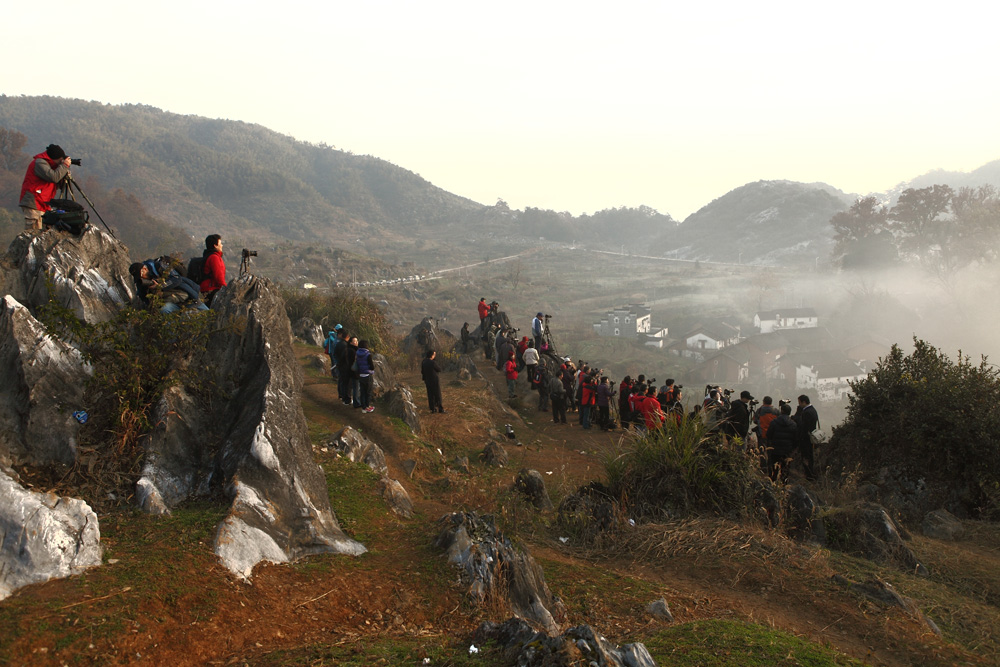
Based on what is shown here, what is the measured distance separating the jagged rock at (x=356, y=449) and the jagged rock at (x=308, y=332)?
390 inches

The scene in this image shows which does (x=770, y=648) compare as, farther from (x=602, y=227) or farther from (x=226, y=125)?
(x=226, y=125)

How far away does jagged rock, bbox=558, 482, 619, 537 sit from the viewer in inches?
323

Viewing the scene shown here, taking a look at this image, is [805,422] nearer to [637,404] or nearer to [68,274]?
[637,404]

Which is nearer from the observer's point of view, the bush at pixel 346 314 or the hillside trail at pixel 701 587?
the hillside trail at pixel 701 587

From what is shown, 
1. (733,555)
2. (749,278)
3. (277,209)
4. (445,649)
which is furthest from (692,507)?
(277,209)

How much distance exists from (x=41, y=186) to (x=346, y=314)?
12.7 meters

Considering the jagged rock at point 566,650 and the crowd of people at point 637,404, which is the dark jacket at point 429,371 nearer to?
the crowd of people at point 637,404

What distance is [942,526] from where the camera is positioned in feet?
30.9

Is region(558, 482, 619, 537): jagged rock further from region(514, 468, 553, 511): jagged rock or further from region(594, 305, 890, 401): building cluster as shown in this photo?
region(594, 305, 890, 401): building cluster

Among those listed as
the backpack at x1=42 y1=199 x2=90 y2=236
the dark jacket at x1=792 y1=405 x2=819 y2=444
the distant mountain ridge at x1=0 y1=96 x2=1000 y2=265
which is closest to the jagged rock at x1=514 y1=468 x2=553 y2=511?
the dark jacket at x1=792 y1=405 x2=819 y2=444

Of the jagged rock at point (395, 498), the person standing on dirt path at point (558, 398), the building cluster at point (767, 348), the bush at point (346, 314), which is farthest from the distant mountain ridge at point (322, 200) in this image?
the jagged rock at point (395, 498)

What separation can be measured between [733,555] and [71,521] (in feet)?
22.5

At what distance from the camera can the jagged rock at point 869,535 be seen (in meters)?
7.89

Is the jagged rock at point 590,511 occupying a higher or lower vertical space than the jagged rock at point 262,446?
lower
